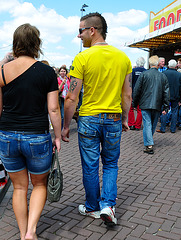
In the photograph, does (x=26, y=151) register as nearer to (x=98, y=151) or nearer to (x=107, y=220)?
(x=98, y=151)

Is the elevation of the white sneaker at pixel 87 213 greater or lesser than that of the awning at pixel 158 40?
lesser

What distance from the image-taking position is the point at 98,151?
Answer: 2945 mm

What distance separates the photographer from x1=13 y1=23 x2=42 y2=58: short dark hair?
7.33ft

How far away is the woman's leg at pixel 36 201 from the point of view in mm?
2391

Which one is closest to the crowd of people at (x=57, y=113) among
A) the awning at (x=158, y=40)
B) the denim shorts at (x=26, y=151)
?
the denim shorts at (x=26, y=151)

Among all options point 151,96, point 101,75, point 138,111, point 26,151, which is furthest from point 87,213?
point 138,111

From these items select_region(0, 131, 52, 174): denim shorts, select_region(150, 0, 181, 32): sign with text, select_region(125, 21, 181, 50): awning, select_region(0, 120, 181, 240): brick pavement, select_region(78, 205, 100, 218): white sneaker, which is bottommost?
select_region(0, 120, 181, 240): brick pavement

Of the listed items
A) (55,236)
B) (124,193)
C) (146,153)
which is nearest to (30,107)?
(55,236)

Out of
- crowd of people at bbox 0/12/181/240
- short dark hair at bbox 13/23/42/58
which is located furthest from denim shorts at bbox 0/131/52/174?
short dark hair at bbox 13/23/42/58

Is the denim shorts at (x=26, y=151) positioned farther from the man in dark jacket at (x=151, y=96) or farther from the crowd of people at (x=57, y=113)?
the man in dark jacket at (x=151, y=96)

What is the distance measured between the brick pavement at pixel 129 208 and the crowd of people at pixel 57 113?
8.0 inches

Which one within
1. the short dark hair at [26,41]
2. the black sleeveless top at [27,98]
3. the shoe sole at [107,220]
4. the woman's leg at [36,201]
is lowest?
the shoe sole at [107,220]

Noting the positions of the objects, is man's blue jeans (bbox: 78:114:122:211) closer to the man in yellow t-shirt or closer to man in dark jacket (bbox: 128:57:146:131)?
the man in yellow t-shirt

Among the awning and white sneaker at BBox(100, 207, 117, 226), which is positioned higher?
the awning
